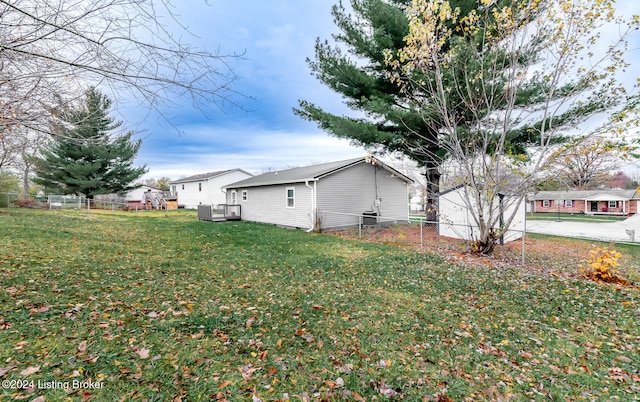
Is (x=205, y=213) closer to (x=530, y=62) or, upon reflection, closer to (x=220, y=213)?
(x=220, y=213)

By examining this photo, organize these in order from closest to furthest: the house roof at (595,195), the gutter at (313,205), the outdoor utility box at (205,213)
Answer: the gutter at (313,205)
the outdoor utility box at (205,213)
the house roof at (595,195)

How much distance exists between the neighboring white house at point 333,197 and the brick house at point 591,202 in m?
26.0

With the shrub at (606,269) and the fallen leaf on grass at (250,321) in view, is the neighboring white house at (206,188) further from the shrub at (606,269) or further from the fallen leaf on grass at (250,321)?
the shrub at (606,269)

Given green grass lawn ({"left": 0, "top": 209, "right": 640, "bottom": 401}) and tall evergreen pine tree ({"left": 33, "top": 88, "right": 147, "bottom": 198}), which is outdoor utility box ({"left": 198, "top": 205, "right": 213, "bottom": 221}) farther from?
green grass lawn ({"left": 0, "top": 209, "right": 640, "bottom": 401})

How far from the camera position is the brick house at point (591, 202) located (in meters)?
33.5

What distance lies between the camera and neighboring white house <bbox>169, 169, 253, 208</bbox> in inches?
1085

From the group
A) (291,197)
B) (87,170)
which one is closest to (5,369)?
(291,197)

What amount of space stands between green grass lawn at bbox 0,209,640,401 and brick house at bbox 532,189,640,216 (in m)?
34.5

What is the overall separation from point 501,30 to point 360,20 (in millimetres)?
6517

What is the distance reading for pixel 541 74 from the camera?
730 centimetres

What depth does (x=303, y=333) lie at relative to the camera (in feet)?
11.2

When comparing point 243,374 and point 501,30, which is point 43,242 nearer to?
point 243,374

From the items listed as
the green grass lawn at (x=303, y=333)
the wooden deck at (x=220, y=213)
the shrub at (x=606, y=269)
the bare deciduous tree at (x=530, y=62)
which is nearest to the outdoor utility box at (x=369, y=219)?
the bare deciduous tree at (x=530, y=62)

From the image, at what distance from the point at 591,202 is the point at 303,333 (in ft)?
160
